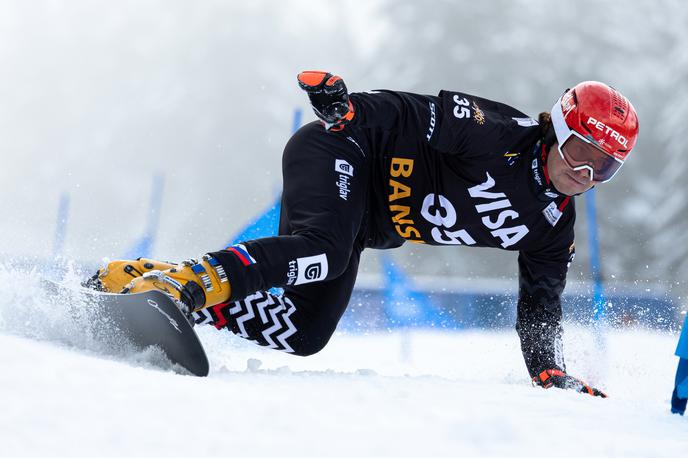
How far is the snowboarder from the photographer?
78.1 inches

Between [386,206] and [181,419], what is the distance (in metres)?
1.36

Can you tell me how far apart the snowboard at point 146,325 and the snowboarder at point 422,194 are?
0.19 metres

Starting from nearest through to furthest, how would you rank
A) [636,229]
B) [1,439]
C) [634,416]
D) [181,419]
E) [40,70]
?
[1,439] → [181,419] → [634,416] → [636,229] → [40,70]

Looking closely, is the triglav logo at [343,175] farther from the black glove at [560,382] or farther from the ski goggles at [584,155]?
the black glove at [560,382]

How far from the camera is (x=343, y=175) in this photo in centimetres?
220

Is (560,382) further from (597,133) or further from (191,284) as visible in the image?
(191,284)

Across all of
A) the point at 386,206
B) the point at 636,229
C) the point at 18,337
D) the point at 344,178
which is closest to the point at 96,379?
the point at 18,337

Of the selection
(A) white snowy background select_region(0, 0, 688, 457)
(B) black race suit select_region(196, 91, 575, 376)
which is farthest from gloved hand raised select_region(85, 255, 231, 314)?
(A) white snowy background select_region(0, 0, 688, 457)

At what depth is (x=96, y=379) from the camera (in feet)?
4.22

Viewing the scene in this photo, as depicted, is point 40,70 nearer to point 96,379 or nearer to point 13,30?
point 13,30

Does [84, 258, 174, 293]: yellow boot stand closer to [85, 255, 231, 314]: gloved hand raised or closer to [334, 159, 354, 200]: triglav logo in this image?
[85, 255, 231, 314]: gloved hand raised

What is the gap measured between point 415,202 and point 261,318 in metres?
0.62

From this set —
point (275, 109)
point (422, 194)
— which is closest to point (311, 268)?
point (422, 194)

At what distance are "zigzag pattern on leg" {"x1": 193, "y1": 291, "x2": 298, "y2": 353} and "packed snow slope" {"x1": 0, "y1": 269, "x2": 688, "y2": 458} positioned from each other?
323mm
